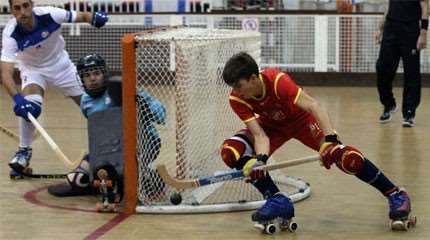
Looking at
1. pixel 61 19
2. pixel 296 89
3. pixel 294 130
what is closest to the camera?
pixel 296 89

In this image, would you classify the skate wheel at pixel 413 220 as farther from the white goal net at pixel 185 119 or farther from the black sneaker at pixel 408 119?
the black sneaker at pixel 408 119

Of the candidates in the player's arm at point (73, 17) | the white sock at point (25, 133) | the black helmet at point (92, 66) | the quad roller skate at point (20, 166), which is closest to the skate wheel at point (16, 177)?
the quad roller skate at point (20, 166)

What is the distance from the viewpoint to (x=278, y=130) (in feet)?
18.3

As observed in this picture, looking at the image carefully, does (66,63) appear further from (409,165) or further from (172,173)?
(409,165)

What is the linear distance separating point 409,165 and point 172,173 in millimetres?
2070

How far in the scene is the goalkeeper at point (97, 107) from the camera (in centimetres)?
577

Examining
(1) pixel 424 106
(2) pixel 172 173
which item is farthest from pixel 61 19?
(1) pixel 424 106

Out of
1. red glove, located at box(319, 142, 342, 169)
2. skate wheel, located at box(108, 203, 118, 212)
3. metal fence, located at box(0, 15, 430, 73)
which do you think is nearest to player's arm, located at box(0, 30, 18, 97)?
skate wheel, located at box(108, 203, 118, 212)

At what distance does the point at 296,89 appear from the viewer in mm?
5203

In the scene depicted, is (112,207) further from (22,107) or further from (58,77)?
(58,77)

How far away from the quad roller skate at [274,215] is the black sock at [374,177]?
41cm

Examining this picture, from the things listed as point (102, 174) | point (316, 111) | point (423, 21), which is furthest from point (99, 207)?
point (423, 21)

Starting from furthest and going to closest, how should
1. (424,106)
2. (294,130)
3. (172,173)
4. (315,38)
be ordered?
(315,38) → (424,106) → (172,173) → (294,130)

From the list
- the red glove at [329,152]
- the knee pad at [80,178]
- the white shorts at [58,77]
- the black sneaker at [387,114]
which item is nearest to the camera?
the red glove at [329,152]
